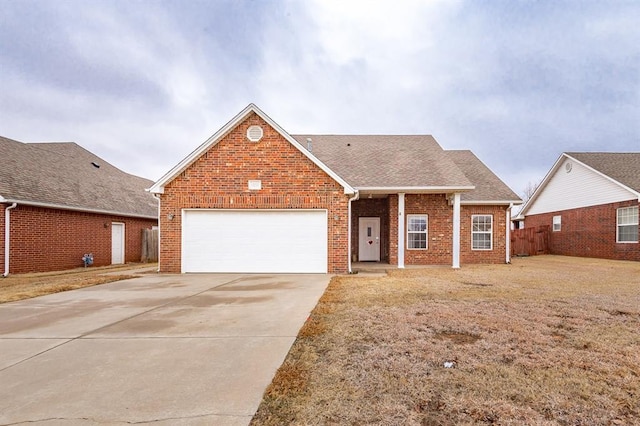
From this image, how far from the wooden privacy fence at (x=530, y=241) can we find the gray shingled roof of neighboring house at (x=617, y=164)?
5.14 metres

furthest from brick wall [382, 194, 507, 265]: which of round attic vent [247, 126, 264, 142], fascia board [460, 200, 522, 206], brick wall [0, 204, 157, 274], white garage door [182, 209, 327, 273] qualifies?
brick wall [0, 204, 157, 274]

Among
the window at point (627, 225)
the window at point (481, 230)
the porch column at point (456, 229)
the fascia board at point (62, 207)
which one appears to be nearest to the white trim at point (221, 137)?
the porch column at point (456, 229)

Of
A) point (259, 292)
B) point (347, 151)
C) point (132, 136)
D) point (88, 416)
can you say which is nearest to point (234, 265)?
point (259, 292)

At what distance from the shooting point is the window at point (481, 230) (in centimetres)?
1552

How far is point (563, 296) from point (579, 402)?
216 inches

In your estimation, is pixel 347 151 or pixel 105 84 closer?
pixel 347 151

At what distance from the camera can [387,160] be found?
1531 centimetres

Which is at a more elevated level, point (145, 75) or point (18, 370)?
point (145, 75)

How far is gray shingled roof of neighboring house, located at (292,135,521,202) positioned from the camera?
44.4ft

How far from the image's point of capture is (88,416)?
266cm

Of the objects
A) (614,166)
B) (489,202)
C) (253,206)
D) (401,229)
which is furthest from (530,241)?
(253,206)

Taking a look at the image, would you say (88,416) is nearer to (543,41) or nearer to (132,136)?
(543,41)

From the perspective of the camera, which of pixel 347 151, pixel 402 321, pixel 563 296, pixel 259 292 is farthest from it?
pixel 347 151

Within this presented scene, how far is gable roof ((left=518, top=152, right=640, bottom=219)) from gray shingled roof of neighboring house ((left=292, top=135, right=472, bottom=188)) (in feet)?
30.4
